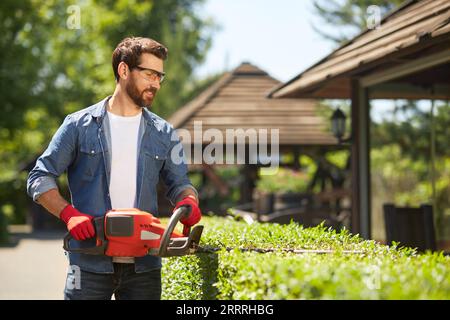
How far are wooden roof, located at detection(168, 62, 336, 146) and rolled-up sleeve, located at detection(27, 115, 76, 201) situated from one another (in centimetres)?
1108

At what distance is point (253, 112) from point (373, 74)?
596 centimetres

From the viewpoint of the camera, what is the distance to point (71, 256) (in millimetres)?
3906

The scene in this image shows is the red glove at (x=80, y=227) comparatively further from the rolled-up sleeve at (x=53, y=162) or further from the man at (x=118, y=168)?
the rolled-up sleeve at (x=53, y=162)

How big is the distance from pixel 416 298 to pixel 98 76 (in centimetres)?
3585

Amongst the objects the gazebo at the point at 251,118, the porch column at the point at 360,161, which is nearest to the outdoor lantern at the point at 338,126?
the porch column at the point at 360,161

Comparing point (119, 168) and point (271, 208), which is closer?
point (119, 168)

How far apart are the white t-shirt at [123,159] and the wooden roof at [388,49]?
2987mm

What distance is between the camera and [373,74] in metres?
10.0

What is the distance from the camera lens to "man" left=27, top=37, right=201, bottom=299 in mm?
3822

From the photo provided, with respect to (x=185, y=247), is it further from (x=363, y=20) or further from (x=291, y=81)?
(x=363, y=20)

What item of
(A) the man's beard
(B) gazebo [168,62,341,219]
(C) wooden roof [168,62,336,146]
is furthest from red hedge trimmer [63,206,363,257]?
(C) wooden roof [168,62,336,146]

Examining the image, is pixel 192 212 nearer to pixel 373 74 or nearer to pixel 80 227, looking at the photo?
pixel 80 227

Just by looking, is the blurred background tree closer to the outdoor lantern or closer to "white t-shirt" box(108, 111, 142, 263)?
the outdoor lantern
